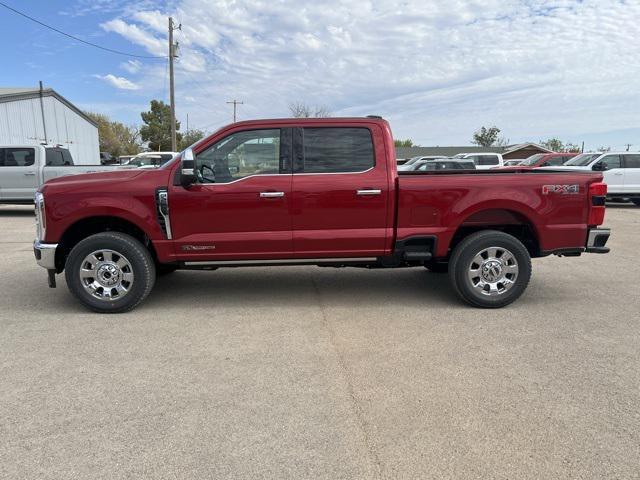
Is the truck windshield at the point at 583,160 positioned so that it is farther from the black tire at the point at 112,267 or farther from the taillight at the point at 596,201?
the black tire at the point at 112,267

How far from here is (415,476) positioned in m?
2.44

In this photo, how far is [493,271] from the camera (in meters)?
5.08

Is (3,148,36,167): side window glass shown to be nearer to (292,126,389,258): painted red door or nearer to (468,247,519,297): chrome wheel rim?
(292,126,389,258): painted red door

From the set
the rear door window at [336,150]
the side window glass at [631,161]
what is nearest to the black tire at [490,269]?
the rear door window at [336,150]

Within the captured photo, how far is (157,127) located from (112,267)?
65479 millimetres

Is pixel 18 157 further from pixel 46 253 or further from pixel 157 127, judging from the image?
pixel 157 127

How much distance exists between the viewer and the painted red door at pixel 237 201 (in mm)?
4828

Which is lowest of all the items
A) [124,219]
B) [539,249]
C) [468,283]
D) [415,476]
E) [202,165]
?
A: [415,476]

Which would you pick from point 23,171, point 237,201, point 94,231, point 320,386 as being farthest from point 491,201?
point 23,171

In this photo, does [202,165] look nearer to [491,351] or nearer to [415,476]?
[491,351]

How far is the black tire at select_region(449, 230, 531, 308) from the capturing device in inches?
198

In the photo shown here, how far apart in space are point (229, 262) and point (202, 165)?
1.05 meters

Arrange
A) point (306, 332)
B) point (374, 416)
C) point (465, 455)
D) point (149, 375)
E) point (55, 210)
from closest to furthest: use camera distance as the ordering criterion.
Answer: point (465, 455) → point (374, 416) → point (149, 375) → point (306, 332) → point (55, 210)

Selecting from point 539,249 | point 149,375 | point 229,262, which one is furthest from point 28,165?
point 539,249
